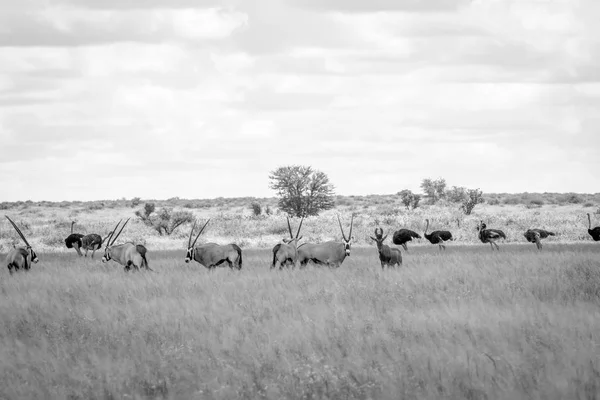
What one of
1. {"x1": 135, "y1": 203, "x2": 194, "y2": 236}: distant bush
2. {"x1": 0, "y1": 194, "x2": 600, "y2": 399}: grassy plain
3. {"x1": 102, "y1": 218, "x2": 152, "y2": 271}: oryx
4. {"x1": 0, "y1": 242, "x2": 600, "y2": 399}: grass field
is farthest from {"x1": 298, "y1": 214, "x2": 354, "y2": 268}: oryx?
{"x1": 135, "y1": 203, "x2": 194, "y2": 236}: distant bush

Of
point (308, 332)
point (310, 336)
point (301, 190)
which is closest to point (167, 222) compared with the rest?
point (301, 190)

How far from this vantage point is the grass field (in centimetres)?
902

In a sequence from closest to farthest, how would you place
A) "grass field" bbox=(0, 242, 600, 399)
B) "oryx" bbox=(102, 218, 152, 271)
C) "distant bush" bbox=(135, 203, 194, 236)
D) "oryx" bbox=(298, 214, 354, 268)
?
"grass field" bbox=(0, 242, 600, 399) → "oryx" bbox=(298, 214, 354, 268) → "oryx" bbox=(102, 218, 152, 271) → "distant bush" bbox=(135, 203, 194, 236)

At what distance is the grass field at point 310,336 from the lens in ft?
29.6

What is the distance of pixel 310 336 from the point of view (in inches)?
450

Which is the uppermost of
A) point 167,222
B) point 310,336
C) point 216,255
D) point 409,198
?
point 409,198

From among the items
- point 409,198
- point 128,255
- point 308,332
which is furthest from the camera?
point 409,198

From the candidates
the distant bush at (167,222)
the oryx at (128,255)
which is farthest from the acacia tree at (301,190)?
the oryx at (128,255)

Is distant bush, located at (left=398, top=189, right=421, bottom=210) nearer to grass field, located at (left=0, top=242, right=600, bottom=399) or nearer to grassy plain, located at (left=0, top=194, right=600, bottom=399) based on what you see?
grassy plain, located at (left=0, top=194, right=600, bottom=399)

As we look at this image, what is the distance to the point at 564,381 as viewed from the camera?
8.40 metres

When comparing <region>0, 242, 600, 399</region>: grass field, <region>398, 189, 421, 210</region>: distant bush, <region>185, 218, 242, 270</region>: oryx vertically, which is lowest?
<region>0, 242, 600, 399</region>: grass field

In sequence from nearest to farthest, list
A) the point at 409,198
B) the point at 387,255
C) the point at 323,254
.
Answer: the point at 387,255 → the point at 323,254 → the point at 409,198

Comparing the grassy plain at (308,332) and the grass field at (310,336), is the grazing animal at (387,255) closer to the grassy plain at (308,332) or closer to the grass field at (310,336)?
the grassy plain at (308,332)

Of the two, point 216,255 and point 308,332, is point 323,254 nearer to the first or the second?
point 216,255
